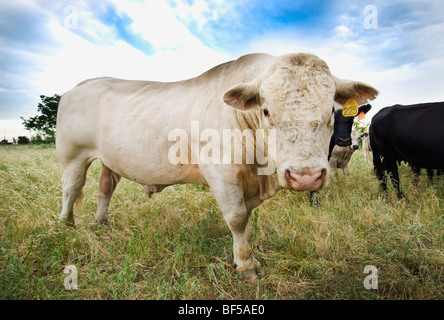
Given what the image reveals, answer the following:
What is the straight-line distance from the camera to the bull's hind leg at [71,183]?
3484 millimetres

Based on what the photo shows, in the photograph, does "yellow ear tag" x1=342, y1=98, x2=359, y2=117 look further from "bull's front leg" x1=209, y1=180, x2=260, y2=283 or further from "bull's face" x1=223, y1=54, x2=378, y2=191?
"bull's front leg" x1=209, y1=180, x2=260, y2=283

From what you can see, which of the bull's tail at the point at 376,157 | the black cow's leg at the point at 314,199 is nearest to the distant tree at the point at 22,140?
the black cow's leg at the point at 314,199

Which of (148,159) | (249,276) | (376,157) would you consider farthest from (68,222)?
(376,157)

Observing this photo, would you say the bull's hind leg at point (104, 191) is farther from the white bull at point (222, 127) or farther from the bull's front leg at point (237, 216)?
the bull's front leg at point (237, 216)

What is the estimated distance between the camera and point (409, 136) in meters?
4.94

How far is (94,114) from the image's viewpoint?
321cm

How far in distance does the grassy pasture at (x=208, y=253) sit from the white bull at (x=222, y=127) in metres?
0.40

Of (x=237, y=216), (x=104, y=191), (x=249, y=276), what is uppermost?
(x=104, y=191)

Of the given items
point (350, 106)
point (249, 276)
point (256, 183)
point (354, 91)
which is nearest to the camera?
point (354, 91)

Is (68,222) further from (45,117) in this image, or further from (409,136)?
(45,117)

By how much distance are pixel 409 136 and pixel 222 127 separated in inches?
170

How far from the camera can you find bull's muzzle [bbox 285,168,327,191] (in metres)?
1.70
